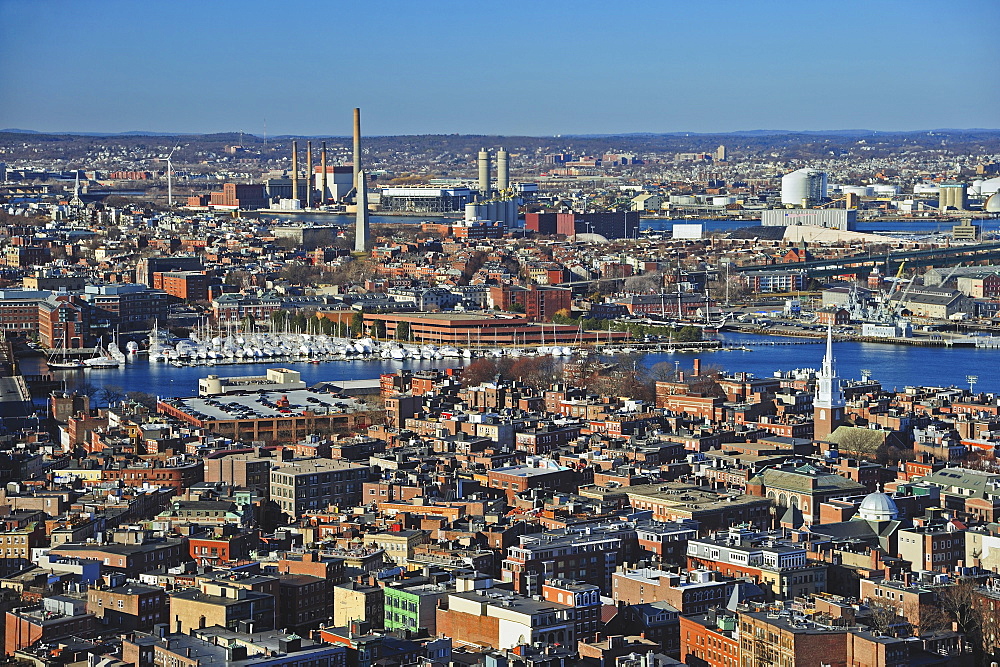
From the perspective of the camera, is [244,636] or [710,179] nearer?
[244,636]

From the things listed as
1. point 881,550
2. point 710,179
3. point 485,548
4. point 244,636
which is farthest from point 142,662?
point 710,179

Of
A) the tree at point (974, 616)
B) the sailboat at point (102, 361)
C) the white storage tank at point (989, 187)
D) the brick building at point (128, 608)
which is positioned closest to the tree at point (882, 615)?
the tree at point (974, 616)

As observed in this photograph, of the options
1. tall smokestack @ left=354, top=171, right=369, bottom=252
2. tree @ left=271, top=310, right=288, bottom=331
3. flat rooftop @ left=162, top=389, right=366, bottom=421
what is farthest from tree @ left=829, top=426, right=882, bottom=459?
tall smokestack @ left=354, top=171, right=369, bottom=252

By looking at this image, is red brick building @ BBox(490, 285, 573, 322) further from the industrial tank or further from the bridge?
the industrial tank

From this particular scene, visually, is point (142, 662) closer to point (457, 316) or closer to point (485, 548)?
point (485, 548)

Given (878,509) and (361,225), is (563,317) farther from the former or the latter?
(878,509)
